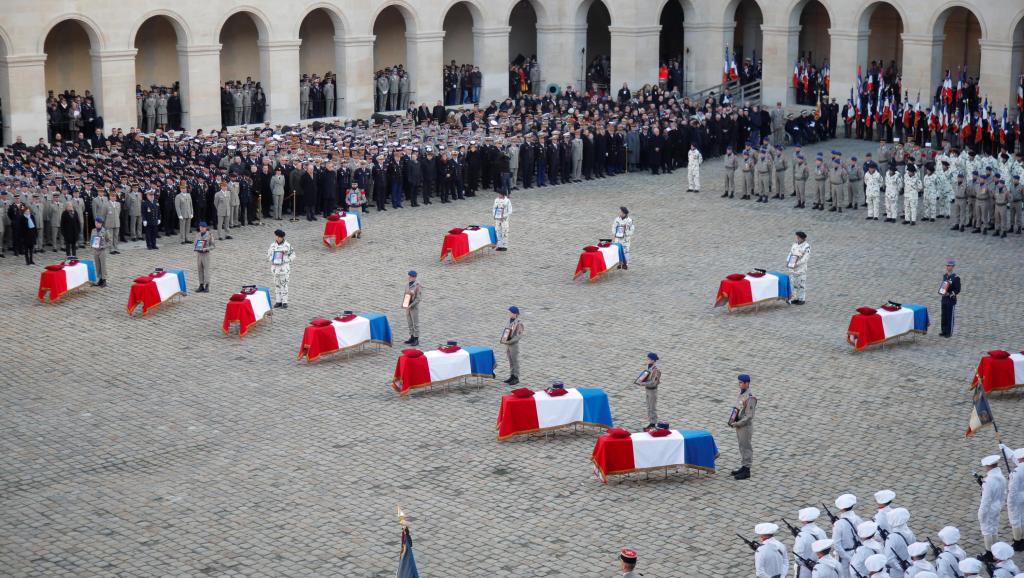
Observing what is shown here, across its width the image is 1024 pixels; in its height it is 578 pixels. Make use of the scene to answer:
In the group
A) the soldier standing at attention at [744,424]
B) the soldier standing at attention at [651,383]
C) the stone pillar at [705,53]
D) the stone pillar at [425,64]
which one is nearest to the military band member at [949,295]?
the soldier standing at attention at [651,383]

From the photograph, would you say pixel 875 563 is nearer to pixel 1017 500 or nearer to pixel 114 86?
pixel 1017 500

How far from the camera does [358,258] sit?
97.3 feet

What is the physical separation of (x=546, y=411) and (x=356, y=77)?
29.9m

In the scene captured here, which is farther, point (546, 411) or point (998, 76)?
point (998, 76)

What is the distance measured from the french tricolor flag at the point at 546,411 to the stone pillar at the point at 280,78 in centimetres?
2856

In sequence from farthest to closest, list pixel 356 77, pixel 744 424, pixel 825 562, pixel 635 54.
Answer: pixel 635 54 → pixel 356 77 → pixel 744 424 → pixel 825 562

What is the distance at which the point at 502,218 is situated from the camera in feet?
97.0

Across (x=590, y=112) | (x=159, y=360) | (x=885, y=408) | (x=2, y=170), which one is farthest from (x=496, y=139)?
(x=885, y=408)

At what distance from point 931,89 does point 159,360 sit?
1193 inches

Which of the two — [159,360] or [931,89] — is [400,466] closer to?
[159,360]

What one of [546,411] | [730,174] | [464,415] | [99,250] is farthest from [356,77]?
[546,411]

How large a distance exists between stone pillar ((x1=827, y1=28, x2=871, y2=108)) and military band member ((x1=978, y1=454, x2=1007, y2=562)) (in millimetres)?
33468

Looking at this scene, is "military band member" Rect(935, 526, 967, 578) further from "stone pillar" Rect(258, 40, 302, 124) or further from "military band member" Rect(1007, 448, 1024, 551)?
"stone pillar" Rect(258, 40, 302, 124)

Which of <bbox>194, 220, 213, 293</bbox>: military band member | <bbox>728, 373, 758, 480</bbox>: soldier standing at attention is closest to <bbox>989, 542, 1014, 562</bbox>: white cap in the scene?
<bbox>728, 373, 758, 480</bbox>: soldier standing at attention
